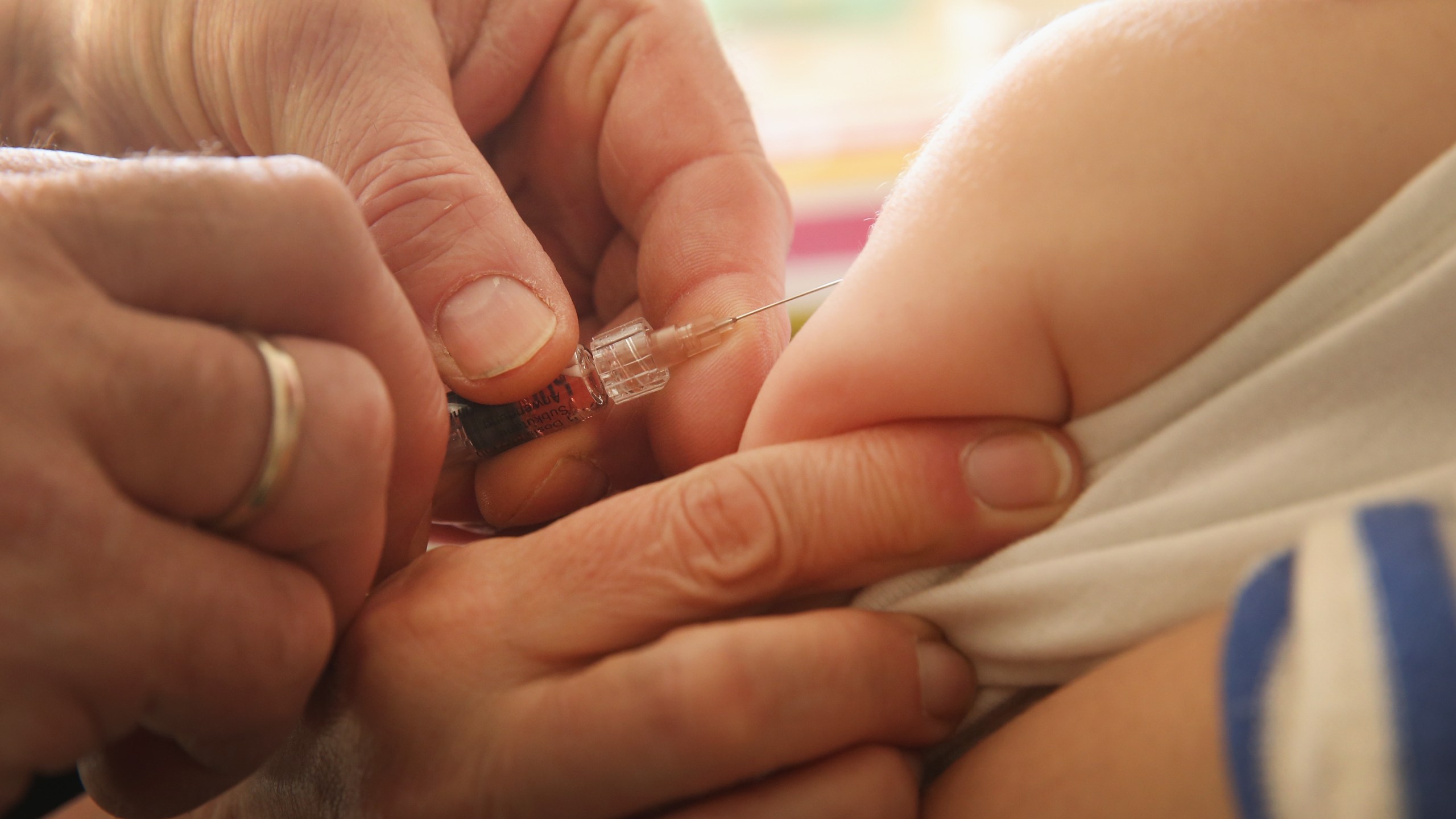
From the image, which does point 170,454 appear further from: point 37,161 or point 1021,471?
point 1021,471

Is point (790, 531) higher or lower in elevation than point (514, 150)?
lower

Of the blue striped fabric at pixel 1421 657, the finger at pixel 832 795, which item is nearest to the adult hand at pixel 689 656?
the finger at pixel 832 795

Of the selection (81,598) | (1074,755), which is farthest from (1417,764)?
(81,598)

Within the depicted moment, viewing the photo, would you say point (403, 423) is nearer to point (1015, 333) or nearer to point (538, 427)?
point (538, 427)

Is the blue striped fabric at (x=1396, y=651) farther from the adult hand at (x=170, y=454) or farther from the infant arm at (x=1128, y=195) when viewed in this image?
the adult hand at (x=170, y=454)

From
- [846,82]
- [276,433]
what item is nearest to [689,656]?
[276,433]

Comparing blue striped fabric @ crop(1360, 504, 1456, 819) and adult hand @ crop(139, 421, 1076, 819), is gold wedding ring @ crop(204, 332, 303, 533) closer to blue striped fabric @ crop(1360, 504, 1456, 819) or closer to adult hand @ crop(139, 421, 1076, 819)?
adult hand @ crop(139, 421, 1076, 819)

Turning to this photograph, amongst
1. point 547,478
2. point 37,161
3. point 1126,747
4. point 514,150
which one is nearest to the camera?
point 1126,747
